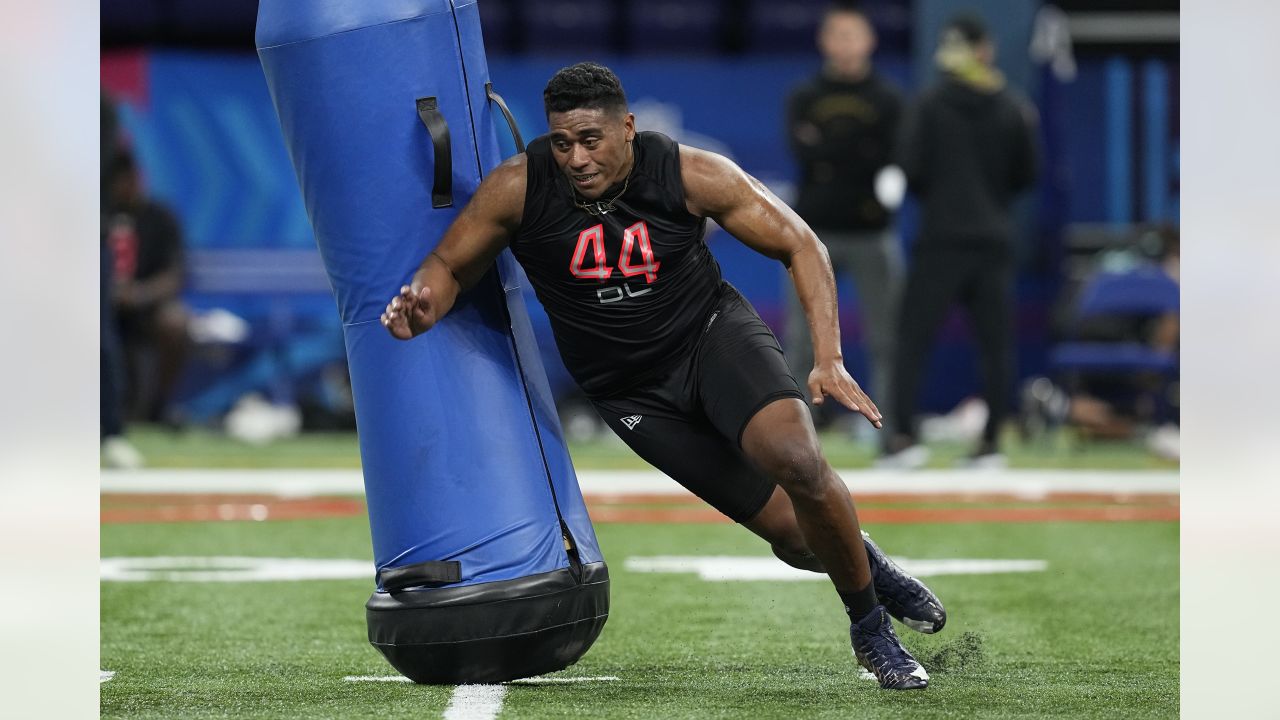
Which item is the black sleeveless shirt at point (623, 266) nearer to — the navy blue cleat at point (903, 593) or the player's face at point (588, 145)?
the player's face at point (588, 145)

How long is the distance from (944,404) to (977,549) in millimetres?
7329

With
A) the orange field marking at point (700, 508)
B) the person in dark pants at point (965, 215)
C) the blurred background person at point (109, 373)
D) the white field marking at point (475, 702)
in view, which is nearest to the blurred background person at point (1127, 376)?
the person in dark pants at point (965, 215)

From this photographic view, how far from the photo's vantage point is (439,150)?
3949 mm

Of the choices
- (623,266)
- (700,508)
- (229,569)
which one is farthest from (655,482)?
(623,266)

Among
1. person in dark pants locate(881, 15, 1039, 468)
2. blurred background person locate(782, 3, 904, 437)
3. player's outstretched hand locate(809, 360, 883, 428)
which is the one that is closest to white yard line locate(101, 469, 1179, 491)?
person in dark pants locate(881, 15, 1039, 468)

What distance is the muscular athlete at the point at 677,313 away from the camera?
3.83 m

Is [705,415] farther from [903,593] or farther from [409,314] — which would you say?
[409,314]

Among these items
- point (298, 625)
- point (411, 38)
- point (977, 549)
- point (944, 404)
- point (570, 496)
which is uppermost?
point (411, 38)

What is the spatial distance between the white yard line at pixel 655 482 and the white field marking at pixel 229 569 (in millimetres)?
2134

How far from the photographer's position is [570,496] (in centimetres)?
412

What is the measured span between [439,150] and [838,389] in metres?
1.08
